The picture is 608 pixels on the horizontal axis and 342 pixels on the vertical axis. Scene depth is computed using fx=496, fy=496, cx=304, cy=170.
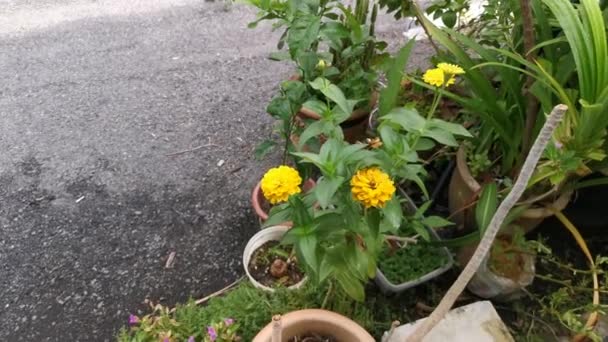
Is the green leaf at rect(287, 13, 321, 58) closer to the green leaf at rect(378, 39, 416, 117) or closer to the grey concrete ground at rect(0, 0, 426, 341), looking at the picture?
the green leaf at rect(378, 39, 416, 117)

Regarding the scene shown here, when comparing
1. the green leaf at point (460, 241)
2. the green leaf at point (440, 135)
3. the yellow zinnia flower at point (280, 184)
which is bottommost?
the green leaf at point (460, 241)

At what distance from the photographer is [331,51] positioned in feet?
4.78

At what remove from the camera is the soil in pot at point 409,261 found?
127 centimetres

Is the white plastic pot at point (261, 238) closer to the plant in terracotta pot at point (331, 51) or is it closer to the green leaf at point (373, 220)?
the plant in terracotta pot at point (331, 51)

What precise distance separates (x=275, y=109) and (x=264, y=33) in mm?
1304

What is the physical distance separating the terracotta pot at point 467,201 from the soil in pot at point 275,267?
45cm

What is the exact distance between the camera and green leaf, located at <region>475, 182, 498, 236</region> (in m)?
1.09

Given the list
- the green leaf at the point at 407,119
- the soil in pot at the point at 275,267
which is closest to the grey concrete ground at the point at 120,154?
the soil in pot at the point at 275,267

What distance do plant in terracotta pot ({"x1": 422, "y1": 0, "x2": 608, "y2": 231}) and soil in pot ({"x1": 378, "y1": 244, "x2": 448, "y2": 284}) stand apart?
120mm

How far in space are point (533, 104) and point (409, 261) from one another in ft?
1.59

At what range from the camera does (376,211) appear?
895 millimetres

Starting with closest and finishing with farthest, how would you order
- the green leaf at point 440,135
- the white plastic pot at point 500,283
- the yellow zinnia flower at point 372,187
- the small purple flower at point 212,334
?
the yellow zinnia flower at point 372,187 < the green leaf at point 440,135 < the small purple flower at point 212,334 < the white plastic pot at point 500,283

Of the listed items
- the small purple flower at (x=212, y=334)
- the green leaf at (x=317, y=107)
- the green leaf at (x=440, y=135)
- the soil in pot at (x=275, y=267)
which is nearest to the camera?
the green leaf at (x=440, y=135)

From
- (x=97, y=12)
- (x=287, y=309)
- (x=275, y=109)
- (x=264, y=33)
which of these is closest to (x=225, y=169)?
(x=275, y=109)
